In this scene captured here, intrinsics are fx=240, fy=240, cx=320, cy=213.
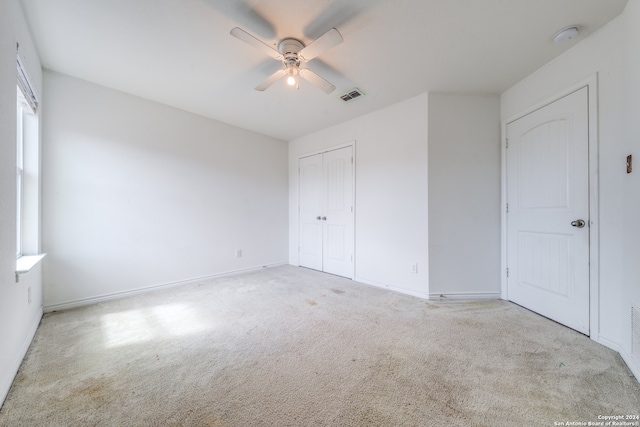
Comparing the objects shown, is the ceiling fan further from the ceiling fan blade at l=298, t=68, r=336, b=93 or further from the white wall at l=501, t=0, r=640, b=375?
the white wall at l=501, t=0, r=640, b=375

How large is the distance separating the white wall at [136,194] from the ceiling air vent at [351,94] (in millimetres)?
1914

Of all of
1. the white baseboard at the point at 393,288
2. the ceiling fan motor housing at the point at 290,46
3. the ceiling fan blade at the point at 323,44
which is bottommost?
the white baseboard at the point at 393,288

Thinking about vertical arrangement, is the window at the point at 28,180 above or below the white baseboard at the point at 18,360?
above

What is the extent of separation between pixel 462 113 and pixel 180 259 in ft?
13.5

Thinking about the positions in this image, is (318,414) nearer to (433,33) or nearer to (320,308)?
(320,308)

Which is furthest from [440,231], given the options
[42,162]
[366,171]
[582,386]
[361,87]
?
[42,162]

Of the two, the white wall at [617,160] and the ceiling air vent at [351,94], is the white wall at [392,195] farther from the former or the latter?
the white wall at [617,160]

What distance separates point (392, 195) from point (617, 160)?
6.20 feet

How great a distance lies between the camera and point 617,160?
70.2 inches

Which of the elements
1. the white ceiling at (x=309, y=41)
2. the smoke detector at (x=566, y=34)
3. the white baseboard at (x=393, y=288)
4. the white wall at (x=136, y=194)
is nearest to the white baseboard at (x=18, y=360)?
the white wall at (x=136, y=194)

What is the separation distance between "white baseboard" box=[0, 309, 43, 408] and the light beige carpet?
1.5 inches

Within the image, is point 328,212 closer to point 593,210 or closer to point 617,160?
point 593,210

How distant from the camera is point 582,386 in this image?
142 centimetres

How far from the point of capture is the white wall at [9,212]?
4.52 ft
